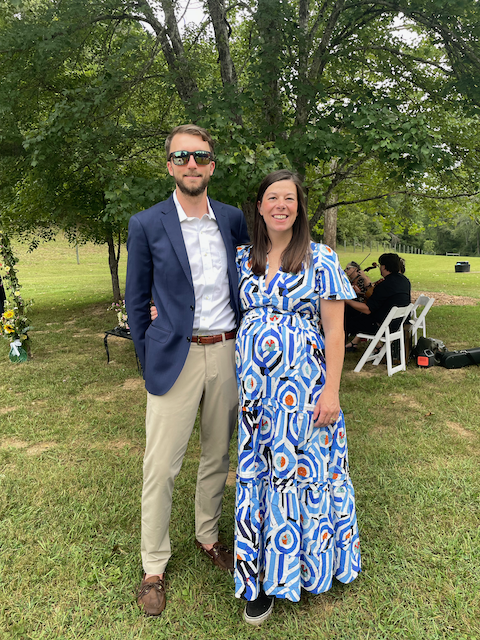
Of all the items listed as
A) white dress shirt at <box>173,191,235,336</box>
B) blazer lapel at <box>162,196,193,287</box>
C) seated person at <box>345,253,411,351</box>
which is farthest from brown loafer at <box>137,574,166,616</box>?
seated person at <box>345,253,411,351</box>

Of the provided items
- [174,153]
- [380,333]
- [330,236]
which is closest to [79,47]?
[174,153]

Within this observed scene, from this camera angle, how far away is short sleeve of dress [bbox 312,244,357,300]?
2.10m

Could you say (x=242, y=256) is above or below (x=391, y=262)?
above

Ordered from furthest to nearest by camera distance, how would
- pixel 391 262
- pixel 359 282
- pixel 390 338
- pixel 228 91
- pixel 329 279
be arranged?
pixel 359 282 → pixel 391 262 → pixel 390 338 → pixel 228 91 → pixel 329 279

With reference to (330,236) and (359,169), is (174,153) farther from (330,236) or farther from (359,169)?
(330,236)

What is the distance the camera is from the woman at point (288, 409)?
2.14 m

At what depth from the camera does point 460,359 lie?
6.26 meters

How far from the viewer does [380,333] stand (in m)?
6.02

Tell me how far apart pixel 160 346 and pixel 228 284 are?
49cm

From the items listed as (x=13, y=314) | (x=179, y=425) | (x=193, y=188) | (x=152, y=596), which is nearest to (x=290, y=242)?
(x=193, y=188)

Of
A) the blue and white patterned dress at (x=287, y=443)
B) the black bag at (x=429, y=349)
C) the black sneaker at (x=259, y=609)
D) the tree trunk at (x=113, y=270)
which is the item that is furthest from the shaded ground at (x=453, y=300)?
the black sneaker at (x=259, y=609)

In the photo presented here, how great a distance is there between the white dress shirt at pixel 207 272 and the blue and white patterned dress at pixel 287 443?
0.13m

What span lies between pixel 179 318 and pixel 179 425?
1.87 feet

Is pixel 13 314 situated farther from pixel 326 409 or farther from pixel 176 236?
pixel 326 409
